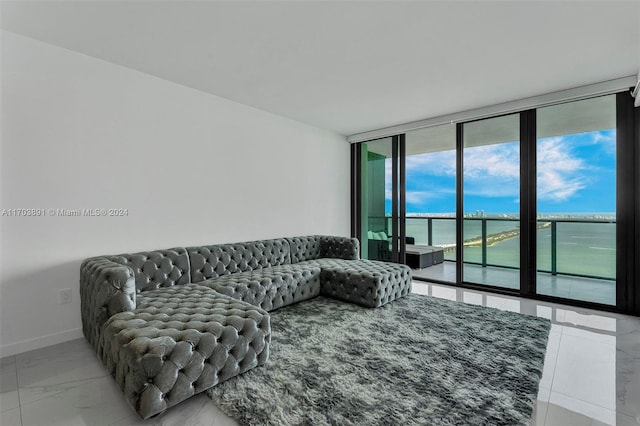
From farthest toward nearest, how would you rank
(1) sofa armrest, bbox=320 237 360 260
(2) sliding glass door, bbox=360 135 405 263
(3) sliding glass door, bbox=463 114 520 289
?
(2) sliding glass door, bbox=360 135 405 263
(1) sofa armrest, bbox=320 237 360 260
(3) sliding glass door, bbox=463 114 520 289

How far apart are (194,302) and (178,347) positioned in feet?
A: 2.45

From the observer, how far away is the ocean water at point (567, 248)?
377 centimetres

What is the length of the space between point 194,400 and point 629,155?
4952 millimetres

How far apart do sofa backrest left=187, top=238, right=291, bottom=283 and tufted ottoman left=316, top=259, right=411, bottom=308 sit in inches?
26.0

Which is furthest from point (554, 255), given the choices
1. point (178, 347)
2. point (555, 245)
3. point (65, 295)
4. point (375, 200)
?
point (65, 295)

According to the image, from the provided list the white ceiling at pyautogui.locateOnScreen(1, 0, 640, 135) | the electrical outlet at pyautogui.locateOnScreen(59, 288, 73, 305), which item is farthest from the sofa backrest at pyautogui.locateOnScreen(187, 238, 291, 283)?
the white ceiling at pyautogui.locateOnScreen(1, 0, 640, 135)

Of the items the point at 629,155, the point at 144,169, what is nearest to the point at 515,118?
A: the point at 629,155

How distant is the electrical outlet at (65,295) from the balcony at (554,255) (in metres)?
4.89

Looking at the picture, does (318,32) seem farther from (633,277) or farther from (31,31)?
(633,277)

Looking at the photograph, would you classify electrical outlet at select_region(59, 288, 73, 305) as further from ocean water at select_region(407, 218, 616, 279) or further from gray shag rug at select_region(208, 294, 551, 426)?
ocean water at select_region(407, 218, 616, 279)

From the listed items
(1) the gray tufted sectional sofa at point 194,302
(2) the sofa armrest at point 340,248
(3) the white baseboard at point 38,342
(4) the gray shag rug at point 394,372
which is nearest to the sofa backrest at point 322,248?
(2) the sofa armrest at point 340,248

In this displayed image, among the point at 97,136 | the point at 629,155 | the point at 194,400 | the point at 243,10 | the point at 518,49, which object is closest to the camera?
the point at 194,400

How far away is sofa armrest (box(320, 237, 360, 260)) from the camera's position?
4.75 metres

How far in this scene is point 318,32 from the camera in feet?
8.31
